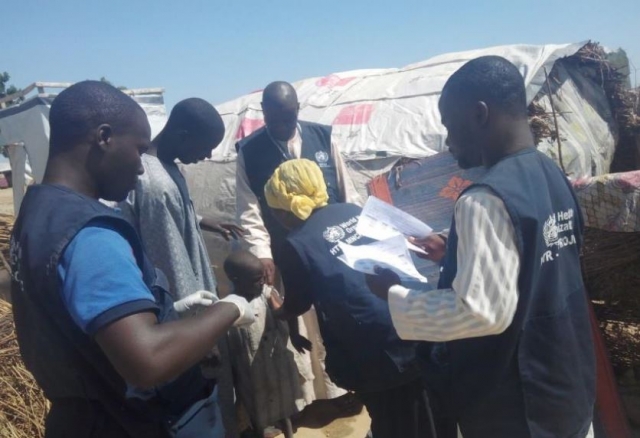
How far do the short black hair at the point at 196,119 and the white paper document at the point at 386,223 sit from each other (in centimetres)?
109

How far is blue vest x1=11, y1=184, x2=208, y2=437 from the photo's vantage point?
127cm

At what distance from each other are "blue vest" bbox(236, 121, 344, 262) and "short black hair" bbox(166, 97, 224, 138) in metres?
1.13

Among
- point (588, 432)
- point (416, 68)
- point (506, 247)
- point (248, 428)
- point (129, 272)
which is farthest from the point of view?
point (416, 68)

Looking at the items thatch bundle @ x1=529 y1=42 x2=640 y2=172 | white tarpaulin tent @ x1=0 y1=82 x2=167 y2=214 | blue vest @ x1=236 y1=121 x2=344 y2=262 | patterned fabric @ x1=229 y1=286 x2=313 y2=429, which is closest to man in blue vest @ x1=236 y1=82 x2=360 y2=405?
blue vest @ x1=236 y1=121 x2=344 y2=262

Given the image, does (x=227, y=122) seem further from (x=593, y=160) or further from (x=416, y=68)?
(x=593, y=160)

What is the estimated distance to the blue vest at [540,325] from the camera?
1438 millimetres

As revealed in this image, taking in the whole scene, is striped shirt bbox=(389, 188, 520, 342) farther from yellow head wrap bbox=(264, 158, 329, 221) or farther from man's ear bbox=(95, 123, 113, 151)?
yellow head wrap bbox=(264, 158, 329, 221)

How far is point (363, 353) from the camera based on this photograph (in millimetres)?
2322

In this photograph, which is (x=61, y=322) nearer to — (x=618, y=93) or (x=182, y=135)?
(x=182, y=135)

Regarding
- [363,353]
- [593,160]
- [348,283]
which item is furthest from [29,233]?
[593,160]

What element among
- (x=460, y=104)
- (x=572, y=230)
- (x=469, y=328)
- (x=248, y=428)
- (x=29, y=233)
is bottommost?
(x=248, y=428)

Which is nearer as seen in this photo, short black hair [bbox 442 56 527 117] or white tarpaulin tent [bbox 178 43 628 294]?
short black hair [bbox 442 56 527 117]

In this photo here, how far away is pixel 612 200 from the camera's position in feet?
9.30

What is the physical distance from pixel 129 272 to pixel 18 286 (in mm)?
413
